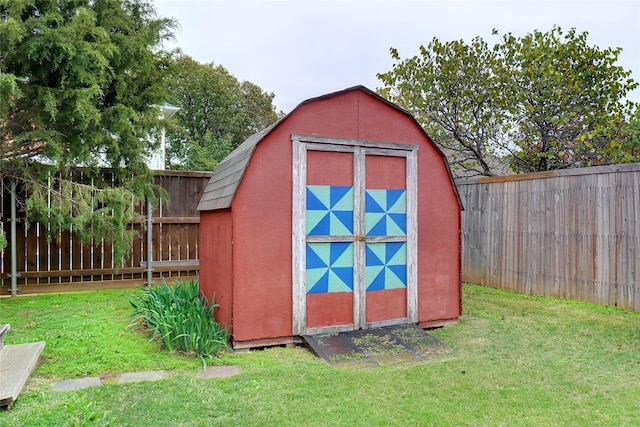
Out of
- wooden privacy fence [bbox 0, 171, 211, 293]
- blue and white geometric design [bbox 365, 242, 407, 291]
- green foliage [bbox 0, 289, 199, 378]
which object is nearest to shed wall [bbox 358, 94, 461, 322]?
blue and white geometric design [bbox 365, 242, 407, 291]

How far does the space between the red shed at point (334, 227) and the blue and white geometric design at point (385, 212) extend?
0.5 inches


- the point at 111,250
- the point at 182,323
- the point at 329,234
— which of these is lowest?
the point at 182,323

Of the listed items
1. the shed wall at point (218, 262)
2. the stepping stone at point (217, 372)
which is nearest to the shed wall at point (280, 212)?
the shed wall at point (218, 262)

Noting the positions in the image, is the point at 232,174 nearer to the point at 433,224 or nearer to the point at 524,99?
the point at 433,224

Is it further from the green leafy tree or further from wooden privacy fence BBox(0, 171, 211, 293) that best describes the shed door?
the green leafy tree

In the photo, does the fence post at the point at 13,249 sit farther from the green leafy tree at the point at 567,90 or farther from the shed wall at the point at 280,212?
the green leafy tree at the point at 567,90

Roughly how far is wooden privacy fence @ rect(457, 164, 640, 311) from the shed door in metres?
2.77

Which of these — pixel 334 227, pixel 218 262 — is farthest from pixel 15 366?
pixel 334 227

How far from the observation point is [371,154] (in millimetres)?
4898

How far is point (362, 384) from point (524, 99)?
7.88m

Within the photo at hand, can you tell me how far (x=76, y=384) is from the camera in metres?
3.33

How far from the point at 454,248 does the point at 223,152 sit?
691 inches

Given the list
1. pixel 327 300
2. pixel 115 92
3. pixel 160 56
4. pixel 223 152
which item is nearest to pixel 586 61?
pixel 327 300

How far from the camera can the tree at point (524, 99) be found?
8539 mm
